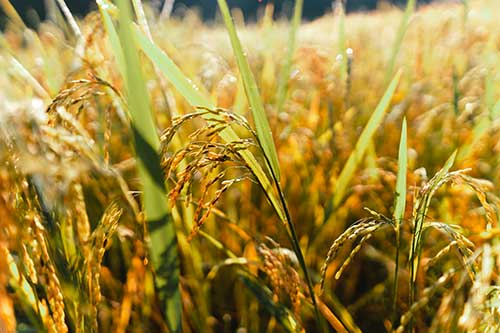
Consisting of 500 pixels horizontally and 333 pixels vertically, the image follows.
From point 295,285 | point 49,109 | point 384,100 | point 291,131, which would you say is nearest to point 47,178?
point 49,109

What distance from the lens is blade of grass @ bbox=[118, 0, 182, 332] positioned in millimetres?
275

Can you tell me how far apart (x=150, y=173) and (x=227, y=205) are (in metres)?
0.55

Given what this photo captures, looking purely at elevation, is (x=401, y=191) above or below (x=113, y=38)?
below

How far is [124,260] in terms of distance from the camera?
74 cm

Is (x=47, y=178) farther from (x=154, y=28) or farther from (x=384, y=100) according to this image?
(x=154, y=28)

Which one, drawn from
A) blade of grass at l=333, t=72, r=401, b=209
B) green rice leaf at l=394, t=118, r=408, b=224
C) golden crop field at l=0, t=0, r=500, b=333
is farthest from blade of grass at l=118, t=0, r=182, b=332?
blade of grass at l=333, t=72, r=401, b=209

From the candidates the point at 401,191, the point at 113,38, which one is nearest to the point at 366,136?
the point at 401,191

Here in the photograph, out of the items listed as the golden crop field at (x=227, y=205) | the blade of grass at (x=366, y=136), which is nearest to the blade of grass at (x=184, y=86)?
the golden crop field at (x=227, y=205)

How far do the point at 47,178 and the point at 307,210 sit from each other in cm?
56

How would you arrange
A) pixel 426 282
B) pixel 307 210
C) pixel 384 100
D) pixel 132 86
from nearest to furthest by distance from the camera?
pixel 132 86 < pixel 384 100 < pixel 426 282 < pixel 307 210

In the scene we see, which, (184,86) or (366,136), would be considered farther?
(366,136)

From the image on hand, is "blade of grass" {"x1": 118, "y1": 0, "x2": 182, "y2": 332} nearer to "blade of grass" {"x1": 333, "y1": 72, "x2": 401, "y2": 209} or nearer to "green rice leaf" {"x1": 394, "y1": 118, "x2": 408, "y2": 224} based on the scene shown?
"green rice leaf" {"x1": 394, "y1": 118, "x2": 408, "y2": 224}

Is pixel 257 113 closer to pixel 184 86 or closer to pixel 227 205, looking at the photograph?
pixel 184 86

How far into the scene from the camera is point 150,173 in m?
0.29
